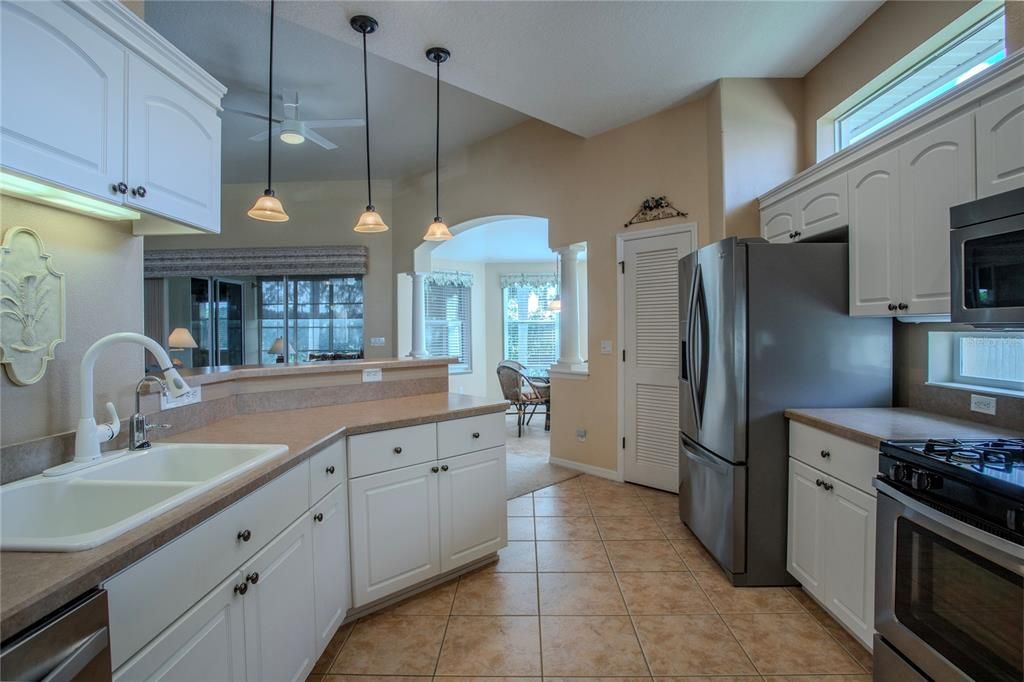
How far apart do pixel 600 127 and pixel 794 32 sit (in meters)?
1.46

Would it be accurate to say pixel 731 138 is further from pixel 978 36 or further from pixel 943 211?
pixel 943 211

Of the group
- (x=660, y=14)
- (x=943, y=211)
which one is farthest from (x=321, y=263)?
(x=943, y=211)

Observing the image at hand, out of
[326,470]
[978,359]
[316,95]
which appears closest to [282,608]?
[326,470]

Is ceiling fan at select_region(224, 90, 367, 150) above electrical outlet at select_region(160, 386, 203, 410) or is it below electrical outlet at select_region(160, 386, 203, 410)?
above

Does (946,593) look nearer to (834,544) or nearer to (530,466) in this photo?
(834,544)

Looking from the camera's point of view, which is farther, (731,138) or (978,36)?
(731,138)

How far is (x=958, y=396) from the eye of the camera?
6.63ft

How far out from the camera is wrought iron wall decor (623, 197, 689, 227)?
351 centimetres

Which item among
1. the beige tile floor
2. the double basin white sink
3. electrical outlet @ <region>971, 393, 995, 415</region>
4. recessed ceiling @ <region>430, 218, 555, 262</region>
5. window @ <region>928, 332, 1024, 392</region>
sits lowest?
the beige tile floor

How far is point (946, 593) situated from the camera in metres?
1.36

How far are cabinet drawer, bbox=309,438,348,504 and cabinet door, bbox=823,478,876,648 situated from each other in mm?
1999

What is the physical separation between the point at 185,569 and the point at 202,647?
214mm

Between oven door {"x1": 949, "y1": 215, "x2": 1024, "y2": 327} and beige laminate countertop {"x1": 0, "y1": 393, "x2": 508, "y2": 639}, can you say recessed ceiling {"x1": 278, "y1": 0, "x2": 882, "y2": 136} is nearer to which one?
oven door {"x1": 949, "y1": 215, "x2": 1024, "y2": 327}

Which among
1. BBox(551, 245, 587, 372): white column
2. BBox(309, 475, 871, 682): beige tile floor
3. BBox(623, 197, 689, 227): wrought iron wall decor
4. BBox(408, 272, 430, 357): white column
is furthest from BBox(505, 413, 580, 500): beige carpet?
BBox(623, 197, 689, 227): wrought iron wall decor
